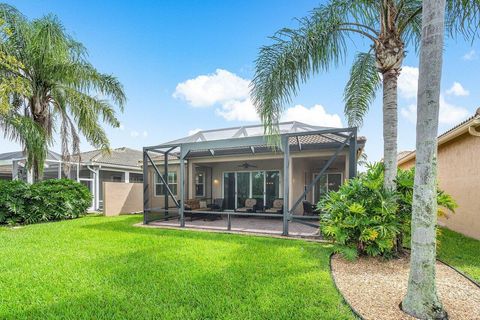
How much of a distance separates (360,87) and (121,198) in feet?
44.1

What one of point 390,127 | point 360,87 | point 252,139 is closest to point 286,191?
point 252,139

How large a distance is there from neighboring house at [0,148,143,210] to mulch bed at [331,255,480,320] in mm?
12863

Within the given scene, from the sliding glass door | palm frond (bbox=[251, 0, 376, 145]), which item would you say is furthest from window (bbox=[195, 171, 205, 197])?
palm frond (bbox=[251, 0, 376, 145])

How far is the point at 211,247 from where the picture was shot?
22.1 feet

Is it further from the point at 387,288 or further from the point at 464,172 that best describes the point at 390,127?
the point at 464,172

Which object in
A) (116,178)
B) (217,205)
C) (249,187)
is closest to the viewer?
(217,205)

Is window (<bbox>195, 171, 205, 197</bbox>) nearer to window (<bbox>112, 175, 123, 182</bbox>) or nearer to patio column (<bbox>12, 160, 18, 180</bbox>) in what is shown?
window (<bbox>112, 175, 123, 182</bbox>)

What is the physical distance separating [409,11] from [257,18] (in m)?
6.14

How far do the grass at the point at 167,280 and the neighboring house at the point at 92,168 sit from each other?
8323mm

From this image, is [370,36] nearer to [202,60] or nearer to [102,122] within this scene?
[202,60]

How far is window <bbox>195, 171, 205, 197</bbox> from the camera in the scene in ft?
47.3

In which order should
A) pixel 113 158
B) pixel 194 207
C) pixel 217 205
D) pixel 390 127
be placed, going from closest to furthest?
pixel 390 127, pixel 194 207, pixel 217 205, pixel 113 158

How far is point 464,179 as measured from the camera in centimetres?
855

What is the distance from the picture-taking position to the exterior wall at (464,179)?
25.6ft
